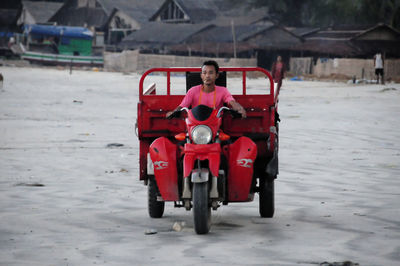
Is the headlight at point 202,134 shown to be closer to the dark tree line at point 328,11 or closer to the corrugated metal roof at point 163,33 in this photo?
the corrugated metal roof at point 163,33

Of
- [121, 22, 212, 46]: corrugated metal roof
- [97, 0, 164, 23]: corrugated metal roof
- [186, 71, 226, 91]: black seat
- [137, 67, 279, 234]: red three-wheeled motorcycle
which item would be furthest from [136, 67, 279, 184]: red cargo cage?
[97, 0, 164, 23]: corrugated metal roof

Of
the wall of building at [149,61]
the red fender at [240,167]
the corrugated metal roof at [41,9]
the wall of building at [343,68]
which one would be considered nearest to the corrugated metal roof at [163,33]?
the wall of building at [149,61]

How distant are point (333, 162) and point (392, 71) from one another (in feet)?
123

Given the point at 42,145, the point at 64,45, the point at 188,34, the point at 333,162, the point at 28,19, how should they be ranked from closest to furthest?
the point at 333,162, the point at 42,145, the point at 188,34, the point at 64,45, the point at 28,19

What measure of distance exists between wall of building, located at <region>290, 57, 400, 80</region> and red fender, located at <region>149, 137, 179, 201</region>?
39.9 m

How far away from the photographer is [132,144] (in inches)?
496

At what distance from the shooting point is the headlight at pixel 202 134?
602 cm

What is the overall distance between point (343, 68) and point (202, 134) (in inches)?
1752

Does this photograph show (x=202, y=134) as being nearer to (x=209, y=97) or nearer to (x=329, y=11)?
(x=209, y=97)

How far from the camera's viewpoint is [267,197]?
6.80 metres

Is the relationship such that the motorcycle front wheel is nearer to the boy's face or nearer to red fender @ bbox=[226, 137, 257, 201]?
red fender @ bbox=[226, 137, 257, 201]

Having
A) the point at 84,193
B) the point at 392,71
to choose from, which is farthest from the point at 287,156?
the point at 392,71

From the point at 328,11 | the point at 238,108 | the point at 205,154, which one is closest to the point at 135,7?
the point at 328,11

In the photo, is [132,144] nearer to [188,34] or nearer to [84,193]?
[84,193]
